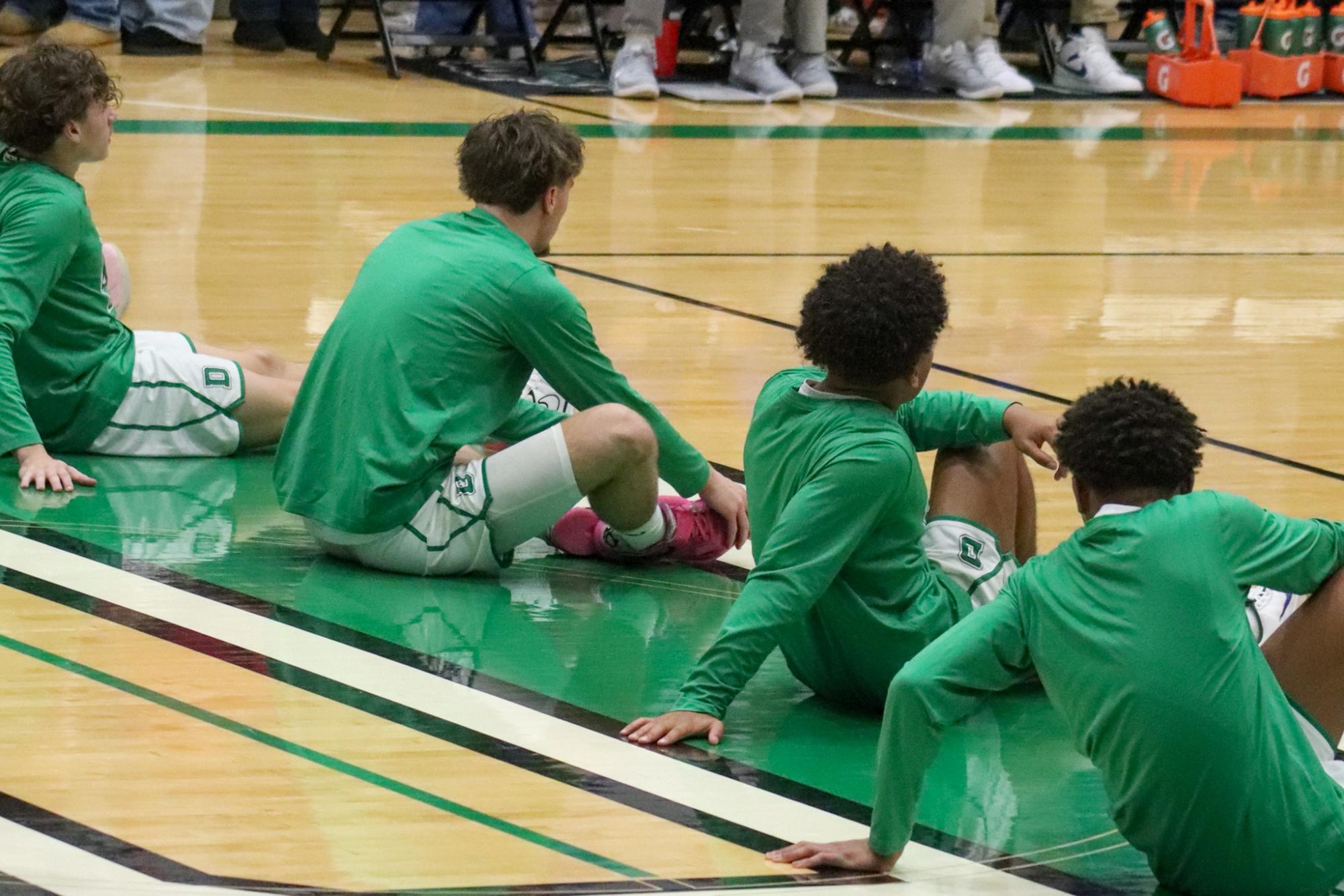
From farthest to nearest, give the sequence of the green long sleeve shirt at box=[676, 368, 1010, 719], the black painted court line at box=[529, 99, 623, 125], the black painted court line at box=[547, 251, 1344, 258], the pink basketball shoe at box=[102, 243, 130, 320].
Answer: the black painted court line at box=[529, 99, 623, 125] < the black painted court line at box=[547, 251, 1344, 258] < the pink basketball shoe at box=[102, 243, 130, 320] < the green long sleeve shirt at box=[676, 368, 1010, 719]

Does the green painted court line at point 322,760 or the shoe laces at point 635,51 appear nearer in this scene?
the green painted court line at point 322,760

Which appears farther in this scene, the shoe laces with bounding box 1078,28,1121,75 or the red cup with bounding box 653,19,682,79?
the shoe laces with bounding box 1078,28,1121,75

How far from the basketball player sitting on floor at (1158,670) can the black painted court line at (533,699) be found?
13 centimetres

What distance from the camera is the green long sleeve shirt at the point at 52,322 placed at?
3371 millimetres

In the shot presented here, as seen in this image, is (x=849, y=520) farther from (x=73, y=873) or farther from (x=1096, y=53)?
(x=1096, y=53)

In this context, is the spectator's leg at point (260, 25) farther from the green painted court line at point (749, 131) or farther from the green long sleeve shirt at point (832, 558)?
the green long sleeve shirt at point (832, 558)

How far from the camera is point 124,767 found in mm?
2361

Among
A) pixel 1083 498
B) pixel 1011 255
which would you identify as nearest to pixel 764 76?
pixel 1011 255

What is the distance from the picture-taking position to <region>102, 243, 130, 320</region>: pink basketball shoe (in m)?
4.22

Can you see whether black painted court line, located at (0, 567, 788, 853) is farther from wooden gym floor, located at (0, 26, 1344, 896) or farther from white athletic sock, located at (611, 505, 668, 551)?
white athletic sock, located at (611, 505, 668, 551)

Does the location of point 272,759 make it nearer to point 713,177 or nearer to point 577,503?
point 577,503

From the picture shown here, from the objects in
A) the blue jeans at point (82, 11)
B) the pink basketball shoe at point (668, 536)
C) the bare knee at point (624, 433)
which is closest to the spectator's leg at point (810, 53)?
the blue jeans at point (82, 11)

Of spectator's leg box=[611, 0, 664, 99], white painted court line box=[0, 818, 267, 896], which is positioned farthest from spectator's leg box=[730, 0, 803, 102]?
white painted court line box=[0, 818, 267, 896]

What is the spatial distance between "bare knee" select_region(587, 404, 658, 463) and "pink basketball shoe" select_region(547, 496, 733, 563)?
0.81ft
